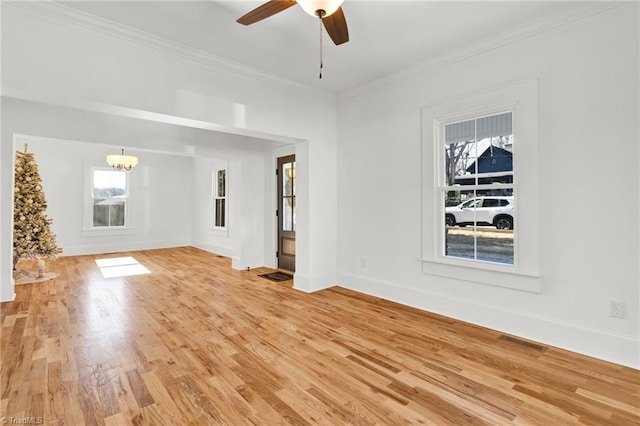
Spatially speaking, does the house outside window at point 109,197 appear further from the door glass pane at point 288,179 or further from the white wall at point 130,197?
the door glass pane at point 288,179

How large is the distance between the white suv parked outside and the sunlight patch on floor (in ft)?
17.8

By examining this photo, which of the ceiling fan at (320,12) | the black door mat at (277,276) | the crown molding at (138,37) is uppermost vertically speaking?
the crown molding at (138,37)

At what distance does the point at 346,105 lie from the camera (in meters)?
4.71

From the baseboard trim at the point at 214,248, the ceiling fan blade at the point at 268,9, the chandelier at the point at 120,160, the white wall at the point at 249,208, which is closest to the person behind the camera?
the ceiling fan blade at the point at 268,9

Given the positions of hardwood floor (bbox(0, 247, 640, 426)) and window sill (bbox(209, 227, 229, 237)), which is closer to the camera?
hardwood floor (bbox(0, 247, 640, 426))

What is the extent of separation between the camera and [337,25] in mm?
2258

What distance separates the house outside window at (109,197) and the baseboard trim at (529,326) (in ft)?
25.1

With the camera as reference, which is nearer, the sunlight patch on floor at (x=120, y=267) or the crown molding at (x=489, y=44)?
the crown molding at (x=489, y=44)

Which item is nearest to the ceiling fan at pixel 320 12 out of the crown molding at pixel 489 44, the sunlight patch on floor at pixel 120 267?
the crown molding at pixel 489 44

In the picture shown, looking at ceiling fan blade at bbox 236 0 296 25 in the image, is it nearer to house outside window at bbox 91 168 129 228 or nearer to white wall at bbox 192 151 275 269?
white wall at bbox 192 151 275 269

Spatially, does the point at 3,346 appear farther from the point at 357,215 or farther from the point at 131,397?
the point at 357,215

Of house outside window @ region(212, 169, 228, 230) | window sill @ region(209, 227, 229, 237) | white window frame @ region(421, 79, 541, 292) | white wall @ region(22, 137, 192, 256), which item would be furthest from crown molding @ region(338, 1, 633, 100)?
white wall @ region(22, 137, 192, 256)

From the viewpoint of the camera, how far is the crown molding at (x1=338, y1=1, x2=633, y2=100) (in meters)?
2.63

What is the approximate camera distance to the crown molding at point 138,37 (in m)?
2.56
